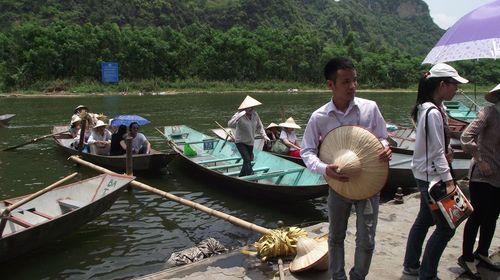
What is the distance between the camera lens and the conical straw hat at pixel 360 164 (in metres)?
3.09

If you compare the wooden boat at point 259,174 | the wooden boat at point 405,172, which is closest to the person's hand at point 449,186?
the wooden boat at point 259,174

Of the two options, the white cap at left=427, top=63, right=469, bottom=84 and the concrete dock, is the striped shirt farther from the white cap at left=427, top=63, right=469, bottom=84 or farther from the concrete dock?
the concrete dock

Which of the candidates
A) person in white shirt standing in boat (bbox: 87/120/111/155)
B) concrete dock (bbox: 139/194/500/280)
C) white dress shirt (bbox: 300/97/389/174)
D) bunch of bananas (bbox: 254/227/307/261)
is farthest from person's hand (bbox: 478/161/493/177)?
person in white shirt standing in boat (bbox: 87/120/111/155)

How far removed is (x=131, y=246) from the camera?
23.2 feet

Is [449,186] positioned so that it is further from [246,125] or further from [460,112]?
[460,112]

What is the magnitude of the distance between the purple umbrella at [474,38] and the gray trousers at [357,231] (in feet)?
7.50

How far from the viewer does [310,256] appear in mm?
4312

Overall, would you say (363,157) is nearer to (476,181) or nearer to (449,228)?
(449,228)

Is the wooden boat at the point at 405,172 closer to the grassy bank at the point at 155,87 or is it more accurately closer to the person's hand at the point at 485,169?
the person's hand at the point at 485,169

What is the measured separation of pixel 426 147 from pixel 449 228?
0.65 meters

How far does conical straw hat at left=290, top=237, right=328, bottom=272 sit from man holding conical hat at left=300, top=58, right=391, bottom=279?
83cm

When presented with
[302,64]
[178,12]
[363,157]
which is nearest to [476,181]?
[363,157]

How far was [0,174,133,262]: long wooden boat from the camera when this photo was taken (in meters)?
5.93

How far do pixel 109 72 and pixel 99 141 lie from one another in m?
36.0
